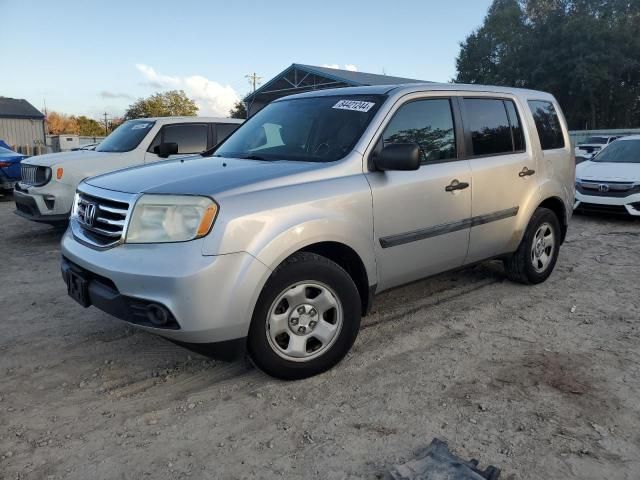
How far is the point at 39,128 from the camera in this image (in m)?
42.5

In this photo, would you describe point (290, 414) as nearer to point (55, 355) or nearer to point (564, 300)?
point (55, 355)

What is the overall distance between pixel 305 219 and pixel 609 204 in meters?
7.35

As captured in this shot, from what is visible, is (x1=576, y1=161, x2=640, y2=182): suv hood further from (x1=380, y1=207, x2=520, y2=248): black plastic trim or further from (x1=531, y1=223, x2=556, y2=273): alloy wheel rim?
(x1=380, y1=207, x2=520, y2=248): black plastic trim

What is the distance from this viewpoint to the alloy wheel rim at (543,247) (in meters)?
4.94

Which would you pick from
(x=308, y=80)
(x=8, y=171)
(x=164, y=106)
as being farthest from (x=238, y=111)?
(x=8, y=171)

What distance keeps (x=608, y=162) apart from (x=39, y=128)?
1735 inches

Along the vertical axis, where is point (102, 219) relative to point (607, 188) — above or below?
above

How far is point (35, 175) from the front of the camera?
23.8 feet

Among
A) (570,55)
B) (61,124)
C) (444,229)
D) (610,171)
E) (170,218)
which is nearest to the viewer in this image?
(170,218)

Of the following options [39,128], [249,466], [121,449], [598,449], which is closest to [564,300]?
[598,449]

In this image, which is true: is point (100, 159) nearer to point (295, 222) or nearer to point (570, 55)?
point (295, 222)

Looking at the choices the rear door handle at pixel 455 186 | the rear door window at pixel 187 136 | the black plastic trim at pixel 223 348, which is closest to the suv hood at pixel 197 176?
the black plastic trim at pixel 223 348

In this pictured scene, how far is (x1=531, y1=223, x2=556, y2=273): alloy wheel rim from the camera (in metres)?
4.94

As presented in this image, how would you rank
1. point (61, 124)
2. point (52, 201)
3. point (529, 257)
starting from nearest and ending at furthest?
point (529, 257) < point (52, 201) < point (61, 124)
